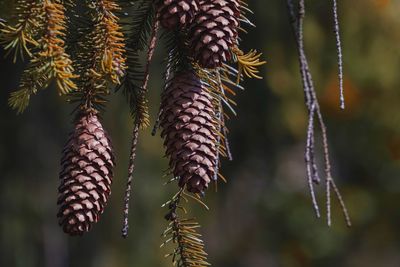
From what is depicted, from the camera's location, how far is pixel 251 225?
18.7ft

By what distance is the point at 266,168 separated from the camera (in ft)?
17.1

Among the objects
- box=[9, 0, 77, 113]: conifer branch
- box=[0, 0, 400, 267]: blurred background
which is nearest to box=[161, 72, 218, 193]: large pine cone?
box=[9, 0, 77, 113]: conifer branch

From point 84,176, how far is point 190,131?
0.52ft

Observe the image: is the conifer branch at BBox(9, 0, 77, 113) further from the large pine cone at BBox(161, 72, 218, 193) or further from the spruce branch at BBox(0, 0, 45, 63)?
the large pine cone at BBox(161, 72, 218, 193)

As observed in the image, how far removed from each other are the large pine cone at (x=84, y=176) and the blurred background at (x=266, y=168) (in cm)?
287

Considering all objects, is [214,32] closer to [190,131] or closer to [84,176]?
[190,131]

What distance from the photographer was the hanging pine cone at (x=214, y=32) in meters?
1.07

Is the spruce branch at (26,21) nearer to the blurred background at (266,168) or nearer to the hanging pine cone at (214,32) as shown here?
the hanging pine cone at (214,32)

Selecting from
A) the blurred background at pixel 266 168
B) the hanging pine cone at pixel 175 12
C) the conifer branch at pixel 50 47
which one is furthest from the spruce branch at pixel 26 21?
the blurred background at pixel 266 168

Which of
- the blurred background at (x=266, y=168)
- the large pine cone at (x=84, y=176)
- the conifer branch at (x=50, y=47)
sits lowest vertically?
the large pine cone at (x=84, y=176)

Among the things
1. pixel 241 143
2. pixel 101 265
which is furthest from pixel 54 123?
pixel 241 143

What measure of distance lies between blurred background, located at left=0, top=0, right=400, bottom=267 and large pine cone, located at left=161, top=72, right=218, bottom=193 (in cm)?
282

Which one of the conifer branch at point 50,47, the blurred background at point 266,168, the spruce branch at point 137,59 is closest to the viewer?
the conifer branch at point 50,47

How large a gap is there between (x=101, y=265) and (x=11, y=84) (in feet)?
3.64
